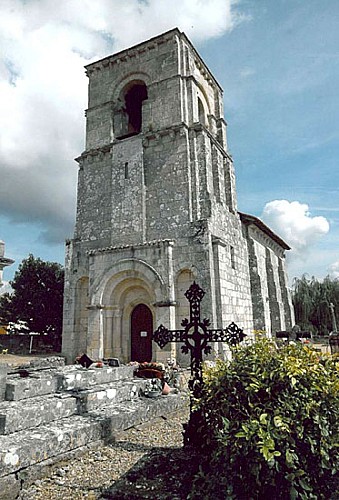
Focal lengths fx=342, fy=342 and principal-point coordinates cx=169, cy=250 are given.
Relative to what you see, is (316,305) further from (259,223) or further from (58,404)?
(58,404)

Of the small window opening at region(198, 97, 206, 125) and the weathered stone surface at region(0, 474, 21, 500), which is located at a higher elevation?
the small window opening at region(198, 97, 206, 125)

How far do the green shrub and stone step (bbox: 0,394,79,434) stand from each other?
2666 millimetres

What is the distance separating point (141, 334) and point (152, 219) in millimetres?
4448

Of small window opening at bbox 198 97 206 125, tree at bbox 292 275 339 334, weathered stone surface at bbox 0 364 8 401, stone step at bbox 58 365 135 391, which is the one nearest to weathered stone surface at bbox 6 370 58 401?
weathered stone surface at bbox 0 364 8 401

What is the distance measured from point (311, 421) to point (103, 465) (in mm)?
2829

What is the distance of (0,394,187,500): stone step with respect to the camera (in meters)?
3.67

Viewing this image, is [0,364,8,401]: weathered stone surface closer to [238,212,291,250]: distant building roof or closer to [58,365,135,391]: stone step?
[58,365,135,391]: stone step

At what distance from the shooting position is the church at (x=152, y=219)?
39.8ft

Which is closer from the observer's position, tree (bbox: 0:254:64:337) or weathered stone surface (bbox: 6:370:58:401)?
weathered stone surface (bbox: 6:370:58:401)

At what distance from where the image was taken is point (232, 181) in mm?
15945

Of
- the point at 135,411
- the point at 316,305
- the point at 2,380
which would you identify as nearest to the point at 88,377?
the point at 135,411

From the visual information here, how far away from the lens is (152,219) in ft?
43.6

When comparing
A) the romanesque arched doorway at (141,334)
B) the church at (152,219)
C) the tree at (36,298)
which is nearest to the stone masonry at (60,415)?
the church at (152,219)

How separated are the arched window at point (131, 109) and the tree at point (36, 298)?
1444 centimetres
